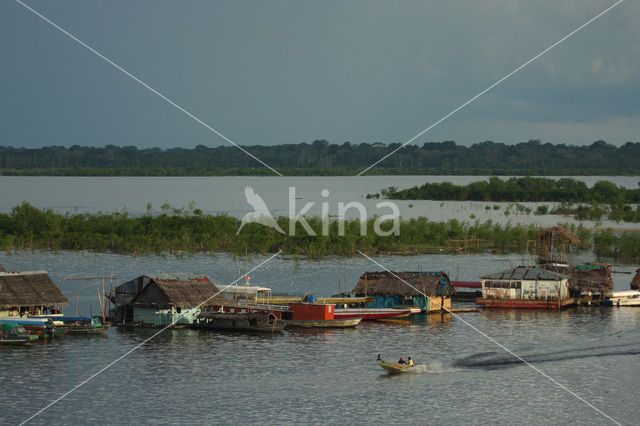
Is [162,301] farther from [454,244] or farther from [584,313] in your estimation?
[454,244]

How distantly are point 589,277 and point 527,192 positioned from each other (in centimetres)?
5444

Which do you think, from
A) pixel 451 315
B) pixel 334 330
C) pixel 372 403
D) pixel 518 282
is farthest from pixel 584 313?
pixel 372 403

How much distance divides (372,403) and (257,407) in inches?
99.3

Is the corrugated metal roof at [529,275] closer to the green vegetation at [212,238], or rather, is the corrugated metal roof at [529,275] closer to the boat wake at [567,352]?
the boat wake at [567,352]

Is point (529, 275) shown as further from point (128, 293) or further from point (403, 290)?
point (128, 293)

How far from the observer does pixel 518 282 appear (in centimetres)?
3197

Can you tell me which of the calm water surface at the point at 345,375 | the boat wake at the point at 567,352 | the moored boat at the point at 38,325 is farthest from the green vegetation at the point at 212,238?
the boat wake at the point at 567,352

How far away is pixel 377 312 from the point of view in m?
29.0

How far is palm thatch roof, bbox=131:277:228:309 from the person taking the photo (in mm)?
26203

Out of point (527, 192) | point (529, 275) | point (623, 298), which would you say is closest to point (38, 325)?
point (529, 275)

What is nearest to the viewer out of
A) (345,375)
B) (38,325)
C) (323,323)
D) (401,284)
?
(345,375)

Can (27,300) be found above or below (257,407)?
above

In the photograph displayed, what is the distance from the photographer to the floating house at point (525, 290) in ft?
104

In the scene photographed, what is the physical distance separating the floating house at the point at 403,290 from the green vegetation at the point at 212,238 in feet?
42.5
